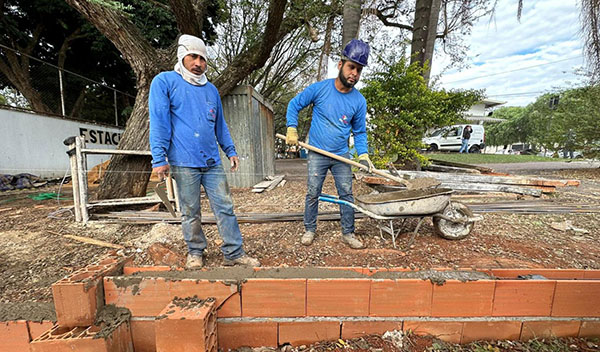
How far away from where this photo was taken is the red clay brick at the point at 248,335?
175 cm

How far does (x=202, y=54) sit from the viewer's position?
76.0 inches

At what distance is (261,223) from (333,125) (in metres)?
1.53

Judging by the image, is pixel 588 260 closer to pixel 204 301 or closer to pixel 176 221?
pixel 204 301

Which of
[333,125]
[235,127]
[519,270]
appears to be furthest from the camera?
[235,127]

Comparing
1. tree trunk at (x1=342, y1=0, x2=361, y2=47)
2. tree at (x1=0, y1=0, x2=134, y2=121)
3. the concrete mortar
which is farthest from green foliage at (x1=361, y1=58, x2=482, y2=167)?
tree at (x1=0, y1=0, x2=134, y2=121)

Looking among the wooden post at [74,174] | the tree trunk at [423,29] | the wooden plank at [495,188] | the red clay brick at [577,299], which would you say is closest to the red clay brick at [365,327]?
the red clay brick at [577,299]

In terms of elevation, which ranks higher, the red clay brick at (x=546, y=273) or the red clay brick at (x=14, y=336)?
the red clay brick at (x=546, y=273)

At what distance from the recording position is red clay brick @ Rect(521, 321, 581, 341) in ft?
5.82

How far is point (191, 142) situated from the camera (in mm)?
1946

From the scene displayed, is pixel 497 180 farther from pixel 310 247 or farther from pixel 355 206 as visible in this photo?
pixel 310 247

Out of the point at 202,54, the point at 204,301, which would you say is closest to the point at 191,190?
the point at 204,301

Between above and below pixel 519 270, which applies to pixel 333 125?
above

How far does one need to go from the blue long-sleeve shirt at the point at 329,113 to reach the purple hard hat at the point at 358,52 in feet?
1.07

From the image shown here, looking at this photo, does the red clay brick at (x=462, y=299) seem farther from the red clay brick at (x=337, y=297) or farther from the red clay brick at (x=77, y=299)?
the red clay brick at (x=77, y=299)
